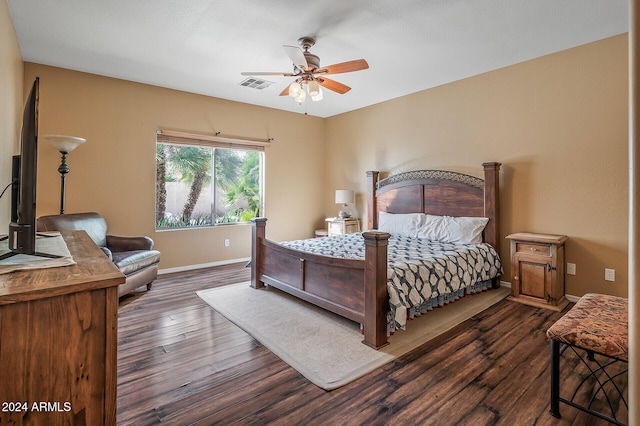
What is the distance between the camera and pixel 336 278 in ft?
9.59

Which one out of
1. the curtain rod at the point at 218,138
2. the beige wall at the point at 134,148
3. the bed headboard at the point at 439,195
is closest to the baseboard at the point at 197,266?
the beige wall at the point at 134,148

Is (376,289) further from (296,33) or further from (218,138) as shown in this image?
(218,138)

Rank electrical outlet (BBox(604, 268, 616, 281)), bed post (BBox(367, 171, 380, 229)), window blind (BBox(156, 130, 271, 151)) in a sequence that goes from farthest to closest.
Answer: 1. bed post (BBox(367, 171, 380, 229))
2. window blind (BBox(156, 130, 271, 151))
3. electrical outlet (BBox(604, 268, 616, 281))

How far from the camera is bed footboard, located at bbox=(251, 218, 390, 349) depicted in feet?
8.15

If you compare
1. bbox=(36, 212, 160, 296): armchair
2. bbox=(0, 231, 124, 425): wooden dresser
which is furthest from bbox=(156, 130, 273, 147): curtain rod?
bbox=(0, 231, 124, 425): wooden dresser

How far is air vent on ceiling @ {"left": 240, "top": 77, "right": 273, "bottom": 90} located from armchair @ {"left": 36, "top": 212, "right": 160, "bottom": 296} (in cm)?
248

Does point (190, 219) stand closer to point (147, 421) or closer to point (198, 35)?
point (198, 35)

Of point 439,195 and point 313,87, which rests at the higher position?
point 313,87

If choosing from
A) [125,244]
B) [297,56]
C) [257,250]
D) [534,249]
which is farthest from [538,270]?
[125,244]

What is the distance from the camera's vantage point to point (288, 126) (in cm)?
606

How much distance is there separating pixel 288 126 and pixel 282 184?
1109 millimetres

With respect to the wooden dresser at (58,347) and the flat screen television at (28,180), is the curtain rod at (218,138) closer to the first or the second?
the flat screen television at (28,180)

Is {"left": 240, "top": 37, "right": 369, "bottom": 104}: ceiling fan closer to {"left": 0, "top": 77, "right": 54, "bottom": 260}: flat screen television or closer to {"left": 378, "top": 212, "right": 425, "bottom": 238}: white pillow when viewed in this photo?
{"left": 0, "top": 77, "right": 54, "bottom": 260}: flat screen television

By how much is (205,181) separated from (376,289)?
374 centimetres
